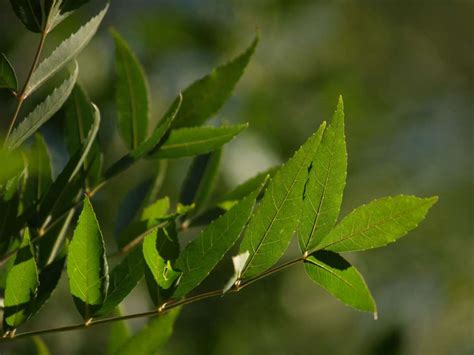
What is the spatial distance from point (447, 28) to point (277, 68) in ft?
3.52

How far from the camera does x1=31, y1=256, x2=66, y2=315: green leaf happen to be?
59 centimetres

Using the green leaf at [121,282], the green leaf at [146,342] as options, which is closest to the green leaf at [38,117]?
the green leaf at [121,282]

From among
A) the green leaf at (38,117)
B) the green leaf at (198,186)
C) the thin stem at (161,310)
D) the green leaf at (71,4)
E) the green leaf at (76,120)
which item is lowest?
the green leaf at (198,186)

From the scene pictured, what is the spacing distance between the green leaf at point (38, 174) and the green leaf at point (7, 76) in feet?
0.32

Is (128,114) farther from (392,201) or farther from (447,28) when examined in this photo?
(447,28)

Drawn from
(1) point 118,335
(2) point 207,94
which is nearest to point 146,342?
(1) point 118,335

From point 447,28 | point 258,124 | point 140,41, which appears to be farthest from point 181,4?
point 447,28

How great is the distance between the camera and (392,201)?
57cm

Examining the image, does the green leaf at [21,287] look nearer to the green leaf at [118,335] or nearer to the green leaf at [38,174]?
the green leaf at [38,174]

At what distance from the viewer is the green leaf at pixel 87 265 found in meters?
0.54

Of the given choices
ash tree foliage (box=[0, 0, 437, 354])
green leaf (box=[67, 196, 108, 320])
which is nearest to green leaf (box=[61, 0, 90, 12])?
ash tree foliage (box=[0, 0, 437, 354])

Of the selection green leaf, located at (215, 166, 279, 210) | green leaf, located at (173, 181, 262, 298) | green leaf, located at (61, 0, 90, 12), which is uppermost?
green leaf, located at (61, 0, 90, 12)

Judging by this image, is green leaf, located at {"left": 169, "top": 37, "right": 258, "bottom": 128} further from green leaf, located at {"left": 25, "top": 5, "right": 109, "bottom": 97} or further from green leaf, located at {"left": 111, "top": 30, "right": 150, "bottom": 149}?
green leaf, located at {"left": 25, "top": 5, "right": 109, "bottom": 97}

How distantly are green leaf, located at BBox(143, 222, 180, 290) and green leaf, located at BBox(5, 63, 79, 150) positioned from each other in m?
0.09
